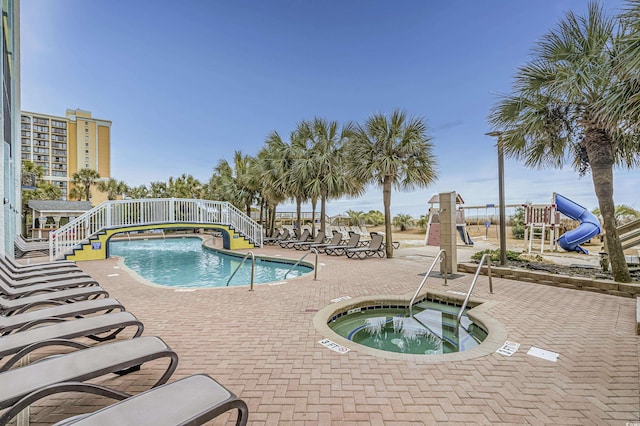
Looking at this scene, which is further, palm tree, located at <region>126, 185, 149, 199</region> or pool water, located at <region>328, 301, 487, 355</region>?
palm tree, located at <region>126, 185, 149, 199</region>

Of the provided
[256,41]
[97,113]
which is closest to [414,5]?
[256,41]

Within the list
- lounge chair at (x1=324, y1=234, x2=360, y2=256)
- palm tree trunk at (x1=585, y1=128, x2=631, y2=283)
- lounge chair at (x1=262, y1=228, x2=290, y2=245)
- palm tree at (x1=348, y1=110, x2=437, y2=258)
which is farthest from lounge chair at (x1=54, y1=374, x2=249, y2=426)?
lounge chair at (x1=262, y1=228, x2=290, y2=245)

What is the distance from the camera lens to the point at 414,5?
1407 centimetres

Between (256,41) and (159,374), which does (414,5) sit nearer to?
(256,41)

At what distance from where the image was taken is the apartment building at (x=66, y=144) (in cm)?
6588

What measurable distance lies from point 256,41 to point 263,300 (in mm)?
15782

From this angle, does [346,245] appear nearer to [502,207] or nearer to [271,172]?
[502,207]

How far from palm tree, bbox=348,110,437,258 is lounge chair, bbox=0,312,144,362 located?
9.47 meters

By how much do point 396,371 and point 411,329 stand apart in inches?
86.9

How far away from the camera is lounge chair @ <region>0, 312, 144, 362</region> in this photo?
261 centimetres

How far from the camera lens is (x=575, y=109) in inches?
263

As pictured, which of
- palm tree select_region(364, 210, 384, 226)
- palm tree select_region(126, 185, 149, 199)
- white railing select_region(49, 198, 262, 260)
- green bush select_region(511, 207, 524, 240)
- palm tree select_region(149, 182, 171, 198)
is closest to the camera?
white railing select_region(49, 198, 262, 260)

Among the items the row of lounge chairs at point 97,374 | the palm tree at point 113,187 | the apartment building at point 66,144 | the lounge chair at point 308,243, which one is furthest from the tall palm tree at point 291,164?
the apartment building at point 66,144

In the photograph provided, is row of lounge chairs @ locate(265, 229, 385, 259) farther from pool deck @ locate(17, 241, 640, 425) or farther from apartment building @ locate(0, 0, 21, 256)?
apartment building @ locate(0, 0, 21, 256)
